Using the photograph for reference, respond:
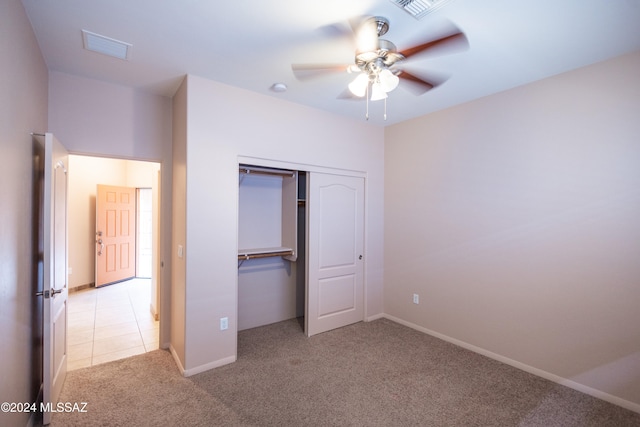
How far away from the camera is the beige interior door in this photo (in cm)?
596

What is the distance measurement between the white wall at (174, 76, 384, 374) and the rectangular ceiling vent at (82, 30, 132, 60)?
0.52m

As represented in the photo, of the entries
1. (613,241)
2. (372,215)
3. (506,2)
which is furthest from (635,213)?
(372,215)

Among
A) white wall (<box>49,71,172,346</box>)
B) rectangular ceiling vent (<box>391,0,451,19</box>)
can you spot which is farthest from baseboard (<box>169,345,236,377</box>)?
rectangular ceiling vent (<box>391,0,451,19</box>)

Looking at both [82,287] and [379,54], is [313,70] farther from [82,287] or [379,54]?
[82,287]

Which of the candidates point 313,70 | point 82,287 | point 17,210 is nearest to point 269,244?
point 313,70

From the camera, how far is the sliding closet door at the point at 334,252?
3.67m

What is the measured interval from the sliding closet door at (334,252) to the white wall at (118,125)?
5.28 ft

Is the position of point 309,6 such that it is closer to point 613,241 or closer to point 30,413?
point 613,241

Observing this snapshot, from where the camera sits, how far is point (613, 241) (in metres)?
2.43

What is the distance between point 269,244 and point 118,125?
2.13m

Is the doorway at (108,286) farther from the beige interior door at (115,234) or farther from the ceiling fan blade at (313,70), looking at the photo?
the ceiling fan blade at (313,70)

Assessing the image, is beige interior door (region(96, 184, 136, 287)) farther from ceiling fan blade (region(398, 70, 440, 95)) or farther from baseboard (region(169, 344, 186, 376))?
ceiling fan blade (region(398, 70, 440, 95))

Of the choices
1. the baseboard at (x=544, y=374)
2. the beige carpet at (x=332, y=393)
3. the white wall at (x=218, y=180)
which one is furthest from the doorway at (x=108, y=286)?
the baseboard at (x=544, y=374)

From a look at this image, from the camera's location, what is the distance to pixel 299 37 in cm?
217
